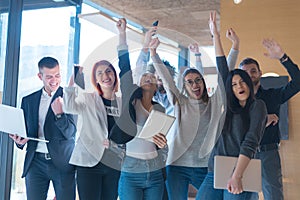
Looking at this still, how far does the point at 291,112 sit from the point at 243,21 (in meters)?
0.69

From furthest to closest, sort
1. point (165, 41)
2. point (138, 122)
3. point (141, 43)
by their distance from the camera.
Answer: point (165, 41)
point (141, 43)
point (138, 122)

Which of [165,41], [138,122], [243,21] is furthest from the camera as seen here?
[243,21]

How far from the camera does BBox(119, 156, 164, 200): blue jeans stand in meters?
1.57

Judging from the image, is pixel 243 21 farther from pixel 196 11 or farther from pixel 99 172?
pixel 99 172

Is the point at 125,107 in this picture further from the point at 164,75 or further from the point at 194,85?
the point at 194,85

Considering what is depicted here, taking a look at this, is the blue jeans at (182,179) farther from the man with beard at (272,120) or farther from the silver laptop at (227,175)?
the man with beard at (272,120)

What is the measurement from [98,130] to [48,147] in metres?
0.32

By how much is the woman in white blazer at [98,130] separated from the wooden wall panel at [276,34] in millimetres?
837

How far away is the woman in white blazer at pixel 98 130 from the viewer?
1651 mm

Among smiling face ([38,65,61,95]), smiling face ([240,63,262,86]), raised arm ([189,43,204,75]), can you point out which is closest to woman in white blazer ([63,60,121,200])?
A: smiling face ([38,65,61,95])

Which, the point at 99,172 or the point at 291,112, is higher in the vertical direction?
the point at 291,112

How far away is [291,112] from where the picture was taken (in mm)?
2135

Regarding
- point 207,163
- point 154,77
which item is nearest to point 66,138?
point 154,77

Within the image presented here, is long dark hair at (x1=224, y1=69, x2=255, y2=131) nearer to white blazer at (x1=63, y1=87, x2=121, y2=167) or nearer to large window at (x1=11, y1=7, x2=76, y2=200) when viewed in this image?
white blazer at (x1=63, y1=87, x2=121, y2=167)
